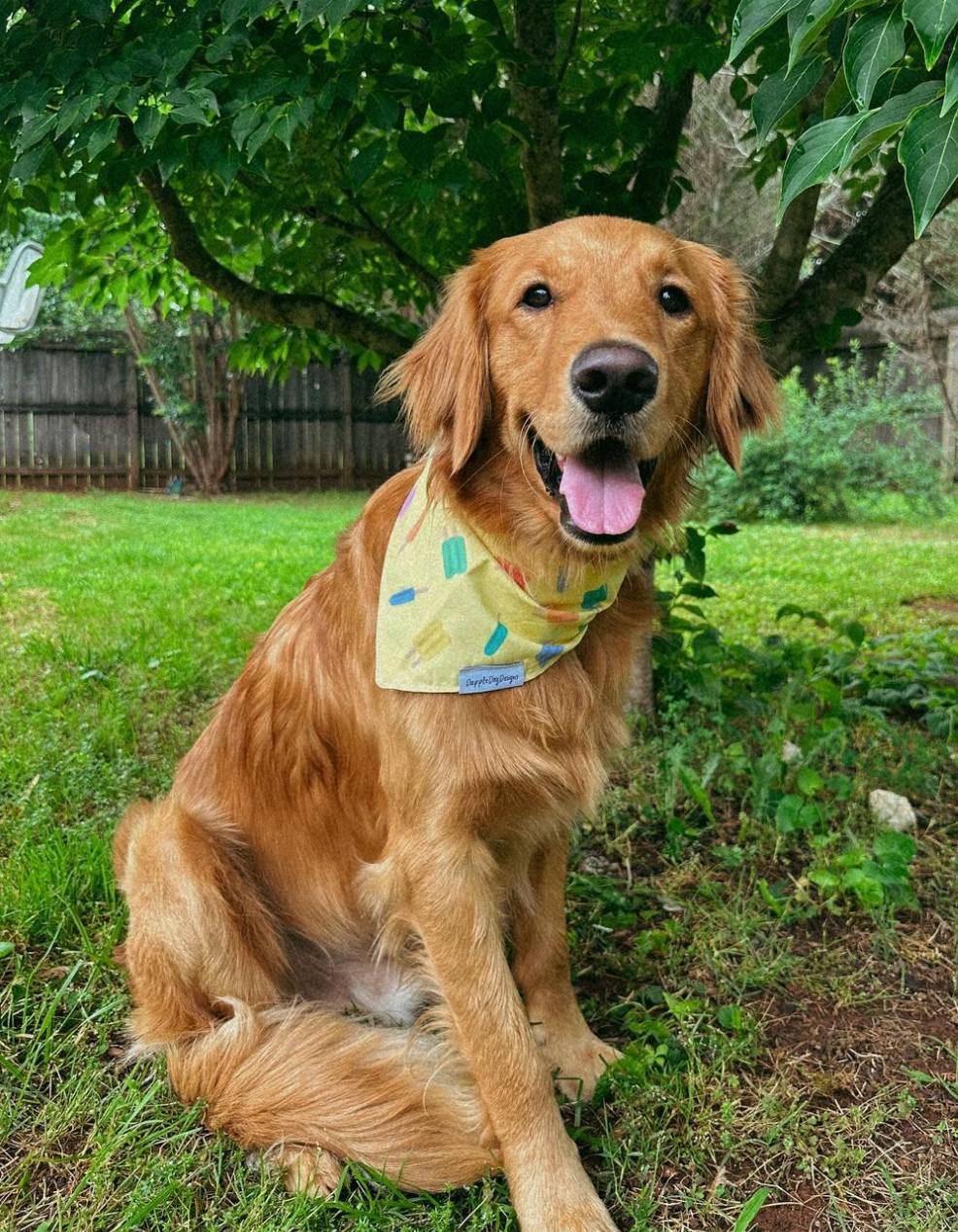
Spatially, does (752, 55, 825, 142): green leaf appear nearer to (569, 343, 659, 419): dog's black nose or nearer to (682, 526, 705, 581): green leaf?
(569, 343, 659, 419): dog's black nose

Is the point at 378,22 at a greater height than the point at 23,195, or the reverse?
the point at 378,22

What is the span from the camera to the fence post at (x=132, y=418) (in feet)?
47.7

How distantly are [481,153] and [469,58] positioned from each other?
22.8 inches

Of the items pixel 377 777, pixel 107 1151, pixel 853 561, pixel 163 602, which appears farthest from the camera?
pixel 853 561

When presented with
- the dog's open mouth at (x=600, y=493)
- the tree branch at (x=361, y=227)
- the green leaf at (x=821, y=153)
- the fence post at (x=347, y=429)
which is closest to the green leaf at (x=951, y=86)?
the green leaf at (x=821, y=153)

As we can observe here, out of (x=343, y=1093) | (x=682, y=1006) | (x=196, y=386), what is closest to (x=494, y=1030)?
(x=343, y=1093)

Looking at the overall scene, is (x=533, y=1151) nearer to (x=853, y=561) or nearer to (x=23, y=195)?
Answer: (x=23, y=195)

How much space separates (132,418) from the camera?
1461 centimetres

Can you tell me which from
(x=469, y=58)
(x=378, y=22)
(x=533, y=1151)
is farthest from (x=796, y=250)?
(x=533, y=1151)

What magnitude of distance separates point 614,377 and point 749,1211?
1.47 metres

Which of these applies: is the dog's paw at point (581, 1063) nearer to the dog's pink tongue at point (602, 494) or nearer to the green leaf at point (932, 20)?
the dog's pink tongue at point (602, 494)

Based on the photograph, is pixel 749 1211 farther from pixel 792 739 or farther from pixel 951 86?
pixel 792 739

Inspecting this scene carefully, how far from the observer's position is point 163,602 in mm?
5699

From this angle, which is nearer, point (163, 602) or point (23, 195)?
point (23, 195)
